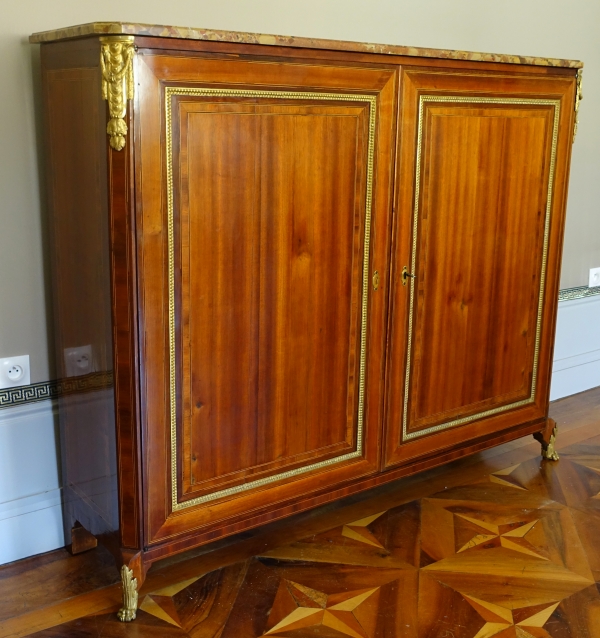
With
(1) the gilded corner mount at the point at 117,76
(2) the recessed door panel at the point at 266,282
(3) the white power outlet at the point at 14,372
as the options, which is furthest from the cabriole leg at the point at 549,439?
(1) the gilded corner mount at the point at 117,76

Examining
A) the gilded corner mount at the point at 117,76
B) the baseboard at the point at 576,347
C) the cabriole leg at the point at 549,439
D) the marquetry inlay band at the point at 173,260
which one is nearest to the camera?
the gilded corner mount at the point at 117,76

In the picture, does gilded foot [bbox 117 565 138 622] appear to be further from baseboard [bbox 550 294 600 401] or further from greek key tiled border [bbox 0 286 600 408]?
baseboard [bbox 550 294 600 401]

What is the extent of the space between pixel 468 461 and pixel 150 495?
1216mm

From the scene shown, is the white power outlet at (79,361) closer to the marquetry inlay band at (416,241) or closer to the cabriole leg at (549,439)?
the marquetry inlay band at (416,241)

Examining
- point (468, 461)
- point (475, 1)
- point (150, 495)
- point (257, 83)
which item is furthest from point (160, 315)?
point (475, 1)

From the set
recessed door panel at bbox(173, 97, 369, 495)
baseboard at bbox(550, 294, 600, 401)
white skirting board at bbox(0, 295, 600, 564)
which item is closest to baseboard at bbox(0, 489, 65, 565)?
white skirting board at bbox(0, 295, 600, 564)

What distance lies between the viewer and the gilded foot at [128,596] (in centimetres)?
179

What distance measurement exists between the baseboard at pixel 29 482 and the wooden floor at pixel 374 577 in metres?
0.05

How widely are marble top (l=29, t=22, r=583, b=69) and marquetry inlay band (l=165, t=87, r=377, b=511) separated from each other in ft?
0.32

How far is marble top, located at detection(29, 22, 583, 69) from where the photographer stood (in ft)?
4.98

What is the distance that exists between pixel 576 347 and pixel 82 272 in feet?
7.08

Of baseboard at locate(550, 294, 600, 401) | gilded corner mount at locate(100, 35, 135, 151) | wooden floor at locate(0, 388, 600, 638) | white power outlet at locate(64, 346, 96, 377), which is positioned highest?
gilded corner mount at locate(100, 35, 135, 151)

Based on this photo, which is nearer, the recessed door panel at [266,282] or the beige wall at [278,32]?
the recessed door panel at [266,282]

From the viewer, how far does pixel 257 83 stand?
1690mm
